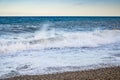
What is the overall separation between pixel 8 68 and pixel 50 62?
1.84m

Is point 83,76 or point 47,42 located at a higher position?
point 83,76

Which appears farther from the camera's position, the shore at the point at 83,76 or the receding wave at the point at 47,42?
the receding wave at the point at 47,42

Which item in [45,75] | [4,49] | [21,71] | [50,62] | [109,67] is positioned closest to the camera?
[45,75]

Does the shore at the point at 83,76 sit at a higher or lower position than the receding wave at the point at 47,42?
higher

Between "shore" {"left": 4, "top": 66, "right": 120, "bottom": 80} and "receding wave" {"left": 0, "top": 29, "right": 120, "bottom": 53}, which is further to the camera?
"receding wave" {"left": 0, "top": 29, "right": 120, "bottom": 53}

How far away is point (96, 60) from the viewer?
9.18 meters

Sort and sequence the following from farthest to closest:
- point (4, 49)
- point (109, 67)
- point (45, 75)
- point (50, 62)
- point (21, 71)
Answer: point (4, 49) < point (50, 62) < point (109, 67) < point (21, 71) < point (45, 75)

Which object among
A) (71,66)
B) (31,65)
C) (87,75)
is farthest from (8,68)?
(87,75)

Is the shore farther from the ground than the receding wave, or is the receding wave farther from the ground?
the shore

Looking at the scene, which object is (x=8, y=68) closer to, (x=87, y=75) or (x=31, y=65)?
(x=31, y=65)

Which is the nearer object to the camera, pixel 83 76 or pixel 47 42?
pixel 83 76

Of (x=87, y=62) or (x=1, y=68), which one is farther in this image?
(x=87, y=62)

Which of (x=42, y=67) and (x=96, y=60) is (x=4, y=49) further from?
(x=96, y=60)

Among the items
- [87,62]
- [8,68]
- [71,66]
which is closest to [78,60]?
[87,62]
